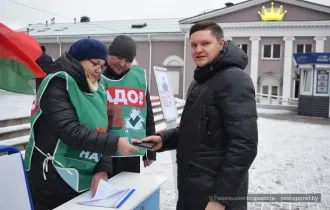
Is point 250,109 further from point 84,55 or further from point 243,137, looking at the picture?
point 84,55

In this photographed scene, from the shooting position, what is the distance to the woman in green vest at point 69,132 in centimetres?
176

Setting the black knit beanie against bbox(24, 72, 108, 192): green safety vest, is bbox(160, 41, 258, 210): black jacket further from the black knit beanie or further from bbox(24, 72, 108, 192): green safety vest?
the black knit beanie

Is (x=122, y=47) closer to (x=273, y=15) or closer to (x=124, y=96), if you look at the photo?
(x=124, y=96)

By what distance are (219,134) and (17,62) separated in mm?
1122

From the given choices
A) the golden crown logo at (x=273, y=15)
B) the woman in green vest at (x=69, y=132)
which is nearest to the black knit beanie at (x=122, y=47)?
the woman in green vest at (x=69, y=132)

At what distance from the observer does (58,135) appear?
1.79m

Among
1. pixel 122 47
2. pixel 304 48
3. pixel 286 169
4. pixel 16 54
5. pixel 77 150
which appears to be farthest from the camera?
pixel 304 48

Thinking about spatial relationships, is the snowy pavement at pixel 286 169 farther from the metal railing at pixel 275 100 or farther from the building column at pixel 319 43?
the building column at pixel 319 43

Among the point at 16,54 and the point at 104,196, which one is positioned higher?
the point at 16,54

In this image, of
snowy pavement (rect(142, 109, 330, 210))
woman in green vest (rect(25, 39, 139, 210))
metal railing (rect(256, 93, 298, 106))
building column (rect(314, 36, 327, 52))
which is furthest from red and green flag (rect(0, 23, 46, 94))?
building column (rect(314, 36, 327, 52))

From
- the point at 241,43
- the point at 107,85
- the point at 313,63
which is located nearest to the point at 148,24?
the point at 241,43

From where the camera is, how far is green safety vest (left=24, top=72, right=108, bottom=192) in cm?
180

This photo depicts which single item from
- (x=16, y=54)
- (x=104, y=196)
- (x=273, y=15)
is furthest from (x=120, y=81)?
(x=273, y=15)

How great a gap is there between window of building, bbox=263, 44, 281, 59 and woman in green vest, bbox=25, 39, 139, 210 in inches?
904
